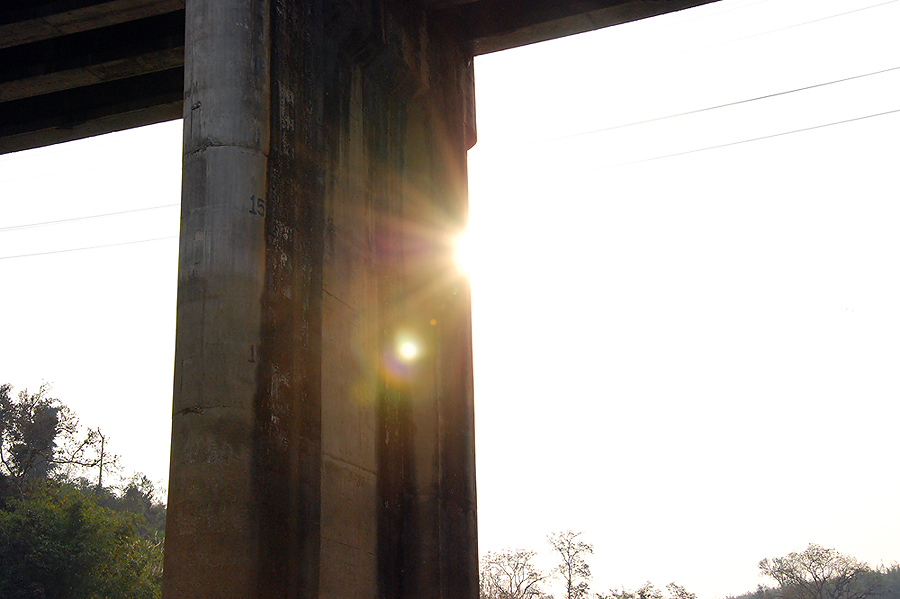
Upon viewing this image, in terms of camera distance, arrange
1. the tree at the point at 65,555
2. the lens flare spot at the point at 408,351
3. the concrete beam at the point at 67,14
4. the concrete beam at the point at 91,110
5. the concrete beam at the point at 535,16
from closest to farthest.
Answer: the lens flare spot at the point at 408,351
the concrete beam at the point at 67,14
the concrete beam at the point at 535,16
the concrete beam at the point at 91,110
the tree at the point at 65,555

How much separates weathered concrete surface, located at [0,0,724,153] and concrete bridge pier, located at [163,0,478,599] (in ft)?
4.37

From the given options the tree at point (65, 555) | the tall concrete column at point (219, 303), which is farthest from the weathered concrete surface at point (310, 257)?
the tree at point (65, 555)

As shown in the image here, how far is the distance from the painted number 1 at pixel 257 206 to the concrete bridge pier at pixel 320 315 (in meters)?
0.03

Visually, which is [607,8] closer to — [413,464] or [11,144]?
[413,464]

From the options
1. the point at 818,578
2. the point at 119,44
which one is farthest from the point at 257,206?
the point at 818,578

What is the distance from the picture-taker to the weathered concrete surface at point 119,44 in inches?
682

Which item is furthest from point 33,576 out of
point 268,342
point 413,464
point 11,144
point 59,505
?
point 268,342

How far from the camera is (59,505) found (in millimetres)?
53344

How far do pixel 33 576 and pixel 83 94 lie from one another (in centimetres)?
3714

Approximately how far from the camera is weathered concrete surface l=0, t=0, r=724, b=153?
17.3 meters

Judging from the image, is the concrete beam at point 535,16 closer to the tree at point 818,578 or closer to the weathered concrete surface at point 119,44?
the weathered concrete surface at point 119,44

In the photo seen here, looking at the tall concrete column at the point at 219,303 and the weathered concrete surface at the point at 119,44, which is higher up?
the weathered concrete surface at the point at 119,44

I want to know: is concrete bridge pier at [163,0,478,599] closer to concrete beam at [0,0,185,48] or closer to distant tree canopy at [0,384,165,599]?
concrete beam at [0,0,185,48]

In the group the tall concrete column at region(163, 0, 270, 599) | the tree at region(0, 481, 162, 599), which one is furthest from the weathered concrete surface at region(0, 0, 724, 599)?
the tree at region(0, 481, 162, 599)
